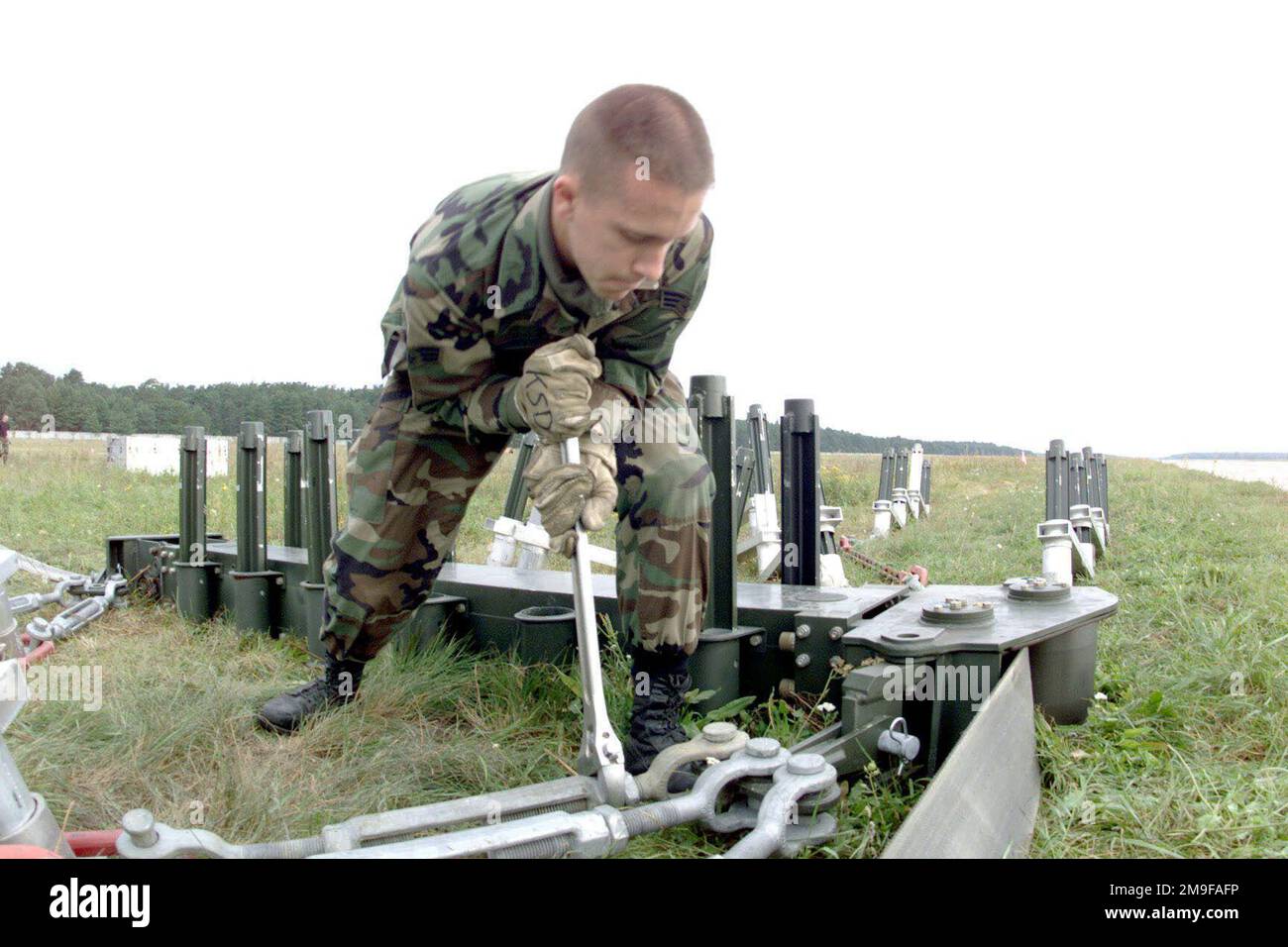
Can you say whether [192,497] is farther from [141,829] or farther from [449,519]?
[141,829]

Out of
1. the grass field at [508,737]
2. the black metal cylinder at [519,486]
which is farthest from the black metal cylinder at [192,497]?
the black metal cylinder at [519,486]

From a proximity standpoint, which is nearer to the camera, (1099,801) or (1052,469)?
(1099,801)

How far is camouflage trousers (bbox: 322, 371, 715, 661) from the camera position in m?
2.45

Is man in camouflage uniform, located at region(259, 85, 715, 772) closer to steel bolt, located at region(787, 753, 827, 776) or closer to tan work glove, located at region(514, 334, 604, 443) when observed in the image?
tan work glove, located at region(514, 334, 604, 443)

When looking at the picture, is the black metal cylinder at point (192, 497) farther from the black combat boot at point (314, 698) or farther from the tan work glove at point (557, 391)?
the tan work glove at point (557, 391)

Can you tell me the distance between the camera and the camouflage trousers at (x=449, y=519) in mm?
2447

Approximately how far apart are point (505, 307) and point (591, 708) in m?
0.94

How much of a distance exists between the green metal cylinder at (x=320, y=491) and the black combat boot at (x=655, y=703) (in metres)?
1.77

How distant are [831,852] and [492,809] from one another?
67 centimetres

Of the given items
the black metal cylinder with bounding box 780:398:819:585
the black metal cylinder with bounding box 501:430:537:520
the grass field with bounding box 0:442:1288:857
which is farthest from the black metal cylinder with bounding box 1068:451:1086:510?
the black metal cylinder with bounding box 780:398:819:585

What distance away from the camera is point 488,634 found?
3453 mm
